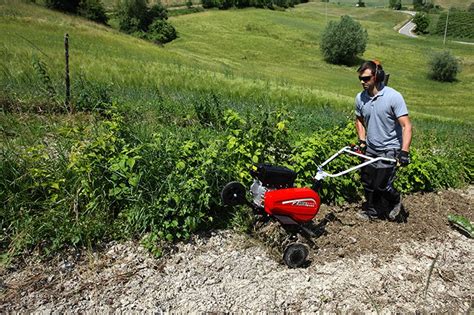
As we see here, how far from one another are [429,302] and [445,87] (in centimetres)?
5717

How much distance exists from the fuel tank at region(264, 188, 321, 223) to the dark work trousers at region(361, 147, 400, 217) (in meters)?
1.51

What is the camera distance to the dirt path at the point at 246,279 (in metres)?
3.82

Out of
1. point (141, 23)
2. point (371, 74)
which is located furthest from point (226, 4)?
point (371, 74)

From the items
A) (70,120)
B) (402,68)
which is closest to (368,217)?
(70,120)

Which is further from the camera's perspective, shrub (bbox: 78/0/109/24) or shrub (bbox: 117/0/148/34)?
shrub (bbox: 117/0/148/34)

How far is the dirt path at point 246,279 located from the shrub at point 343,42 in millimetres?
58357

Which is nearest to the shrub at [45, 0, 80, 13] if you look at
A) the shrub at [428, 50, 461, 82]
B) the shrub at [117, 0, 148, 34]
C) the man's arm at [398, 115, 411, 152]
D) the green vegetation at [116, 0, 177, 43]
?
the green vegetation at [116, 0, 177, 43]

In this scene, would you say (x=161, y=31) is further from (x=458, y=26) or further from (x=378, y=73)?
(x=458, y=26)

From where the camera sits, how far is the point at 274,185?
4.51m

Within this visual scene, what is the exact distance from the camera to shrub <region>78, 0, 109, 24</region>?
42438mm

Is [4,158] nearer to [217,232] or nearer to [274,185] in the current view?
[217,232]

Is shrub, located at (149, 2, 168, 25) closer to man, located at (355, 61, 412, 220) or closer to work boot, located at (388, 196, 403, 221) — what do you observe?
man, located at (355, 61, 412, 220)

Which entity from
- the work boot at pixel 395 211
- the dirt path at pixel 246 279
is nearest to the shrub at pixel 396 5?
the work boot at pixel 395 211

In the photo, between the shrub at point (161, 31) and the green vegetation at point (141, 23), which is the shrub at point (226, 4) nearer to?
the green vegetation at point (141, 23)
